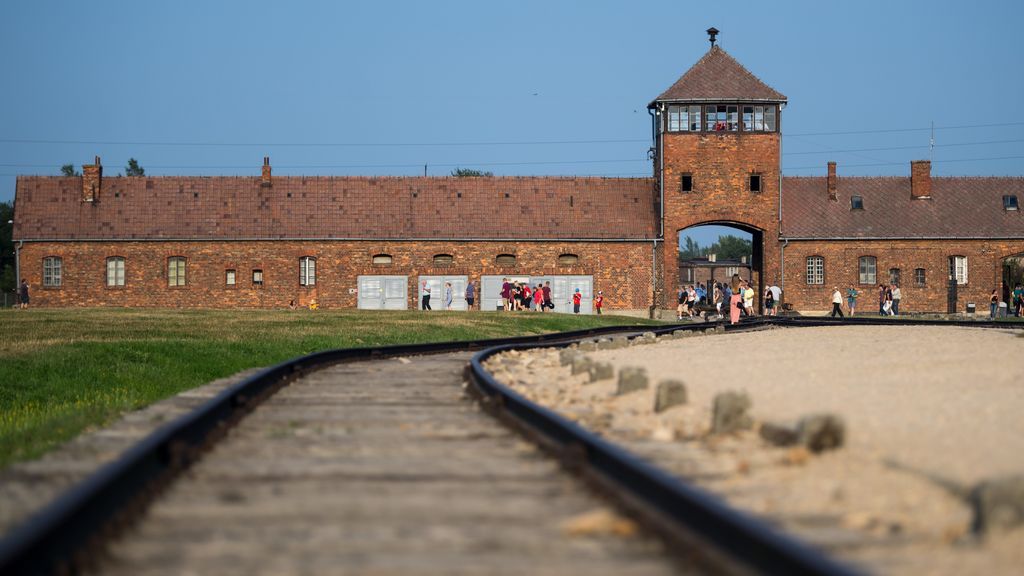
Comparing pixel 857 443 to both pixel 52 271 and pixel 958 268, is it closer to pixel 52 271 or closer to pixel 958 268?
pixel 52 271

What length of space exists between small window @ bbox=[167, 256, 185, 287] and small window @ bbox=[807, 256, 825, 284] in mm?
28239

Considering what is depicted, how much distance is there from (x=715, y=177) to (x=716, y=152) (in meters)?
1.12

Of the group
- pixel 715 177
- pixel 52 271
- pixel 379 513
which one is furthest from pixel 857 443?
Answer: pixel 52 271

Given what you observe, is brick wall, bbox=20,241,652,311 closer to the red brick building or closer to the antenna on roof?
the red brick building

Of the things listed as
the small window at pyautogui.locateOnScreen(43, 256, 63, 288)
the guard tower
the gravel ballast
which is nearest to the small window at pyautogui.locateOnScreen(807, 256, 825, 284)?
the guard tower

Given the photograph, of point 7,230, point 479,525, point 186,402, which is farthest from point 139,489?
point 7,230

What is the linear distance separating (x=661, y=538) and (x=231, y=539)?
1.52m

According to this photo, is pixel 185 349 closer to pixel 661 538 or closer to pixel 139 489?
pixel 139 489

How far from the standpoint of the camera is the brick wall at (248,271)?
5297 cm

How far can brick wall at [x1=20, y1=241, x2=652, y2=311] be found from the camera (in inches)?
2085

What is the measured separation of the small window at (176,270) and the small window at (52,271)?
4.77 m

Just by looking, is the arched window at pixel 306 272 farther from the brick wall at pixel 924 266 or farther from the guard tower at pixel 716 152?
the brick wall at pixel 924 266

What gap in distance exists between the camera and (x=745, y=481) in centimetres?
563

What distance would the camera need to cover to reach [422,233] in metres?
53.5
